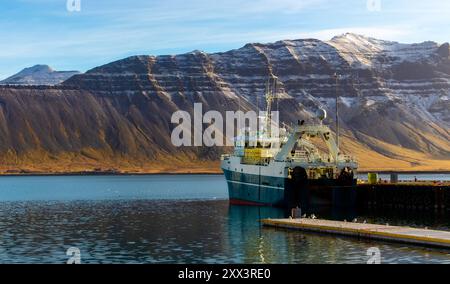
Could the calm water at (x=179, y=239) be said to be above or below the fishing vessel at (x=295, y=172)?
below

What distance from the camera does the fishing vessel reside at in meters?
103

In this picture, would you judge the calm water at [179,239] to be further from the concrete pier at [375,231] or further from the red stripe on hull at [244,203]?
the red stripe on hull at [244,203]

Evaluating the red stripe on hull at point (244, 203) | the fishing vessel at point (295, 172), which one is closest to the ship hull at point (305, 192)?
the fishing vessel at point (295, 172)

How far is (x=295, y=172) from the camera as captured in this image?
10200 cm

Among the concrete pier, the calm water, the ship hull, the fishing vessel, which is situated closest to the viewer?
the calm water

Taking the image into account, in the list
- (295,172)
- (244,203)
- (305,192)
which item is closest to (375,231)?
(295,172)

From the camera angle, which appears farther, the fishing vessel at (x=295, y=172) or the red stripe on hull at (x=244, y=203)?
the red stripe on hull at (x=244, y=203)

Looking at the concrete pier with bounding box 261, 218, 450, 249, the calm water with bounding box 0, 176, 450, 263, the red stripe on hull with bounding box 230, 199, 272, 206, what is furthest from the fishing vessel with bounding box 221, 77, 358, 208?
the concrete pier with bounding box 261, 218, 450, 249

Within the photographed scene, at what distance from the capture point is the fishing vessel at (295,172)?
338 feet

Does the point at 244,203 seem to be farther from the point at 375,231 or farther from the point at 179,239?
the point at 375,231

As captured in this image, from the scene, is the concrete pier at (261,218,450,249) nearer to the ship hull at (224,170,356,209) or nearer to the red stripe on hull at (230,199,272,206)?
the ship hull at (224,170,356,209)

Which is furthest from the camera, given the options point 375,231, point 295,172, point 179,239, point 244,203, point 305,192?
point 244,203

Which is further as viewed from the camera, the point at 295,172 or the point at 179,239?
the point at 295,172

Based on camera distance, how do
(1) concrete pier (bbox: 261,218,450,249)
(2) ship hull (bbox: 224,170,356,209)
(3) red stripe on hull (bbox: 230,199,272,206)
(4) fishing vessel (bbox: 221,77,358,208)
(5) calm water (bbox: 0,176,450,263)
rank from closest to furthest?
1. (5) calm water (bbox: 0,176,450,263)
2. (1) concrete pier (bbox: 261,218,450,249)
3. (2) ship hull (bbox: 224,170,356,209)
4. (4) fishing vessel (bbox: 221,77,358,208)
5. (3) red stripe on hull (bbox: 230,199,272,206)
